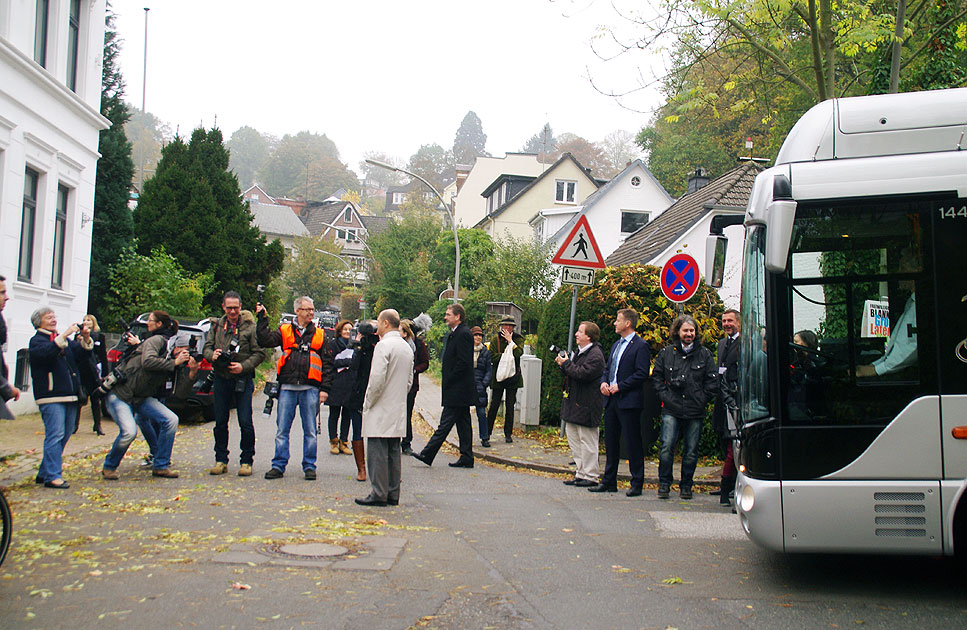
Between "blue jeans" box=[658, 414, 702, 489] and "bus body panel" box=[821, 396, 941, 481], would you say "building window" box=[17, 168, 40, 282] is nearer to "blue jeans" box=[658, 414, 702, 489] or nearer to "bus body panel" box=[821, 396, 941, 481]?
"blue jeans" box=[658, 414, 702, 489]

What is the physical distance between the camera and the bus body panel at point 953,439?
588 cm

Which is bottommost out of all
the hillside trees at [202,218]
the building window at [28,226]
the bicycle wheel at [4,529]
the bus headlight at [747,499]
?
the bicycle wheel at [4,529]

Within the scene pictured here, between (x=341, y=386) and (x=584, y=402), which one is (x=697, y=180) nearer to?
(x=341, y=386)

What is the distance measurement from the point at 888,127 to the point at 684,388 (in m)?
3.90

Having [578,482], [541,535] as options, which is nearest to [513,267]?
[578,482]

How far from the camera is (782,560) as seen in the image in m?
7.05

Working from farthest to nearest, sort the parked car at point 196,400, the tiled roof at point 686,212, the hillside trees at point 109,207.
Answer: the tiled roof at point 686,212 < the hillside trees at point 109,207 < the parked car at point 196,400

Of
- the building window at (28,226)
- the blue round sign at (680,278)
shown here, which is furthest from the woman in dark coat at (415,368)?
the building window at (28,226)

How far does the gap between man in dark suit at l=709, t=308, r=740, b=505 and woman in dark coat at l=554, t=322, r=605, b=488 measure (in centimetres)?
136

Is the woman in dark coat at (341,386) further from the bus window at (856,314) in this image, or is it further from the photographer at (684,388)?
the bus window at (856,314)

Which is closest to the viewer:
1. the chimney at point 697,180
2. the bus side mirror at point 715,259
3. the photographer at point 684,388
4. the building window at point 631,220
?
the bus side mirror at point 715,259

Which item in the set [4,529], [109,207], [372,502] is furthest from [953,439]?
[109,207]

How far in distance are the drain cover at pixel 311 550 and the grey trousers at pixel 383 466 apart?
1.89 metres

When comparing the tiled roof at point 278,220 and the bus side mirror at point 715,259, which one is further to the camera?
the tiled roof at point 278,220
